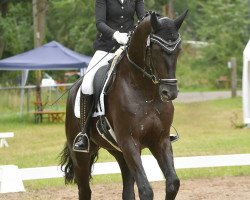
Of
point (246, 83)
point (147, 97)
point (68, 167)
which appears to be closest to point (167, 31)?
point (147, 97)

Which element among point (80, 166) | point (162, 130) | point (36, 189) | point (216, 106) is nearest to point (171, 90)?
point (162, 130)

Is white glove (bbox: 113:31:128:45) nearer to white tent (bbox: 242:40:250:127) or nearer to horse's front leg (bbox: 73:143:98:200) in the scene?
horse's front leg (bbox: 73:143:98:200)

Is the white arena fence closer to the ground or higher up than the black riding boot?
closer to the ground

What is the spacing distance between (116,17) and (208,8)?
4524cm

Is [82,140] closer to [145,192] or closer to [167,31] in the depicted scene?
[145,192]

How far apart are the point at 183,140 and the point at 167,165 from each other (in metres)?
12.5

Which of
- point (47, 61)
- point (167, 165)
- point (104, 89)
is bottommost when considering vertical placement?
point (47, 61)

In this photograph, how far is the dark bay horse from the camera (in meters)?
7.08

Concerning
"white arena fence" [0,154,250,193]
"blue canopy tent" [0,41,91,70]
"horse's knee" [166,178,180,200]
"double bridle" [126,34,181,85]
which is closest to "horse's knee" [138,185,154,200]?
"horse's knee" [166,178,180,200]

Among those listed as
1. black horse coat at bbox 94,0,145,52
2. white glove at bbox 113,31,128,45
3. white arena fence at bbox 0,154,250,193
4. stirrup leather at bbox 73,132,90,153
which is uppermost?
black horse coat at bbox 94,0,145,52

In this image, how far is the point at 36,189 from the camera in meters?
12.2

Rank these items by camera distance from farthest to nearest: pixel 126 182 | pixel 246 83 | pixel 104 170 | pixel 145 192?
pixel 246 83 → pixel 104 170 → pixel 126 182 → pixel 145 192

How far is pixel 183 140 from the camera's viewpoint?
20.0 m

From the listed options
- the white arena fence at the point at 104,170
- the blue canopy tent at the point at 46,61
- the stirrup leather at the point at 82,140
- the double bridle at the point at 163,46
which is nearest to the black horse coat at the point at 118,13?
the stirrup leather at the point at 82,140
